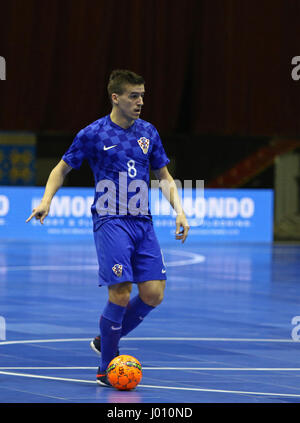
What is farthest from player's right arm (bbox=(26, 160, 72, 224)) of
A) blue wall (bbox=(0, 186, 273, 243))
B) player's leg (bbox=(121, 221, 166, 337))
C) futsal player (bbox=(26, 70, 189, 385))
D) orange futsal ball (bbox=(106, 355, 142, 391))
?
blue wall (bbox=(0, 186, 273, 243))

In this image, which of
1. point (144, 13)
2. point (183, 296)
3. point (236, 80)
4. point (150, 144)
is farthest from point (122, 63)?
point (150, 144)

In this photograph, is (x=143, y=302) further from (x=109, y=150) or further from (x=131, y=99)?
(x=131, y=99)

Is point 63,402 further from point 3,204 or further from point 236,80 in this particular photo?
point 236,80

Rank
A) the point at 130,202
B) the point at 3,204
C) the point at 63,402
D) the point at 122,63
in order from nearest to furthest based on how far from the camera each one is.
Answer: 1. the point at 63,402
2. the point at 130,202
3. the point at 3,204
4. the point at 122,63

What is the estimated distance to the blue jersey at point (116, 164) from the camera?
21.5 feet

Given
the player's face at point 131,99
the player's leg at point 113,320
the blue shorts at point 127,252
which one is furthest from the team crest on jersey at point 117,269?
the player's face at point 131,99

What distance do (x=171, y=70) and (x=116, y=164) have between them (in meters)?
21.0

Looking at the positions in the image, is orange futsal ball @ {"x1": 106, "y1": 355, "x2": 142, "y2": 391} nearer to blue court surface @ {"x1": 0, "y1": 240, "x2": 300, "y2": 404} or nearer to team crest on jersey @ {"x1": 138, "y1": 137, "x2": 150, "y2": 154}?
blue court surface @ {"x1": 0, "y1": 240, "x2": 300, "y2": 404}

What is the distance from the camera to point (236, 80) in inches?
1077

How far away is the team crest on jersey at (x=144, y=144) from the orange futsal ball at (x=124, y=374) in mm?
1538

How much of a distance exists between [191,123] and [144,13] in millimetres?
3553

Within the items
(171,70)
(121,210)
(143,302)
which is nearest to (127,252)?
(121,210)

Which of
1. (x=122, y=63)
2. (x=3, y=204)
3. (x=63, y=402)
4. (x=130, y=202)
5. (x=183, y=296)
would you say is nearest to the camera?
(x=63, y=402)

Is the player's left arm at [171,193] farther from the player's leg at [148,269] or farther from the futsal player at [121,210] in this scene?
the player's leg at [148,269]
